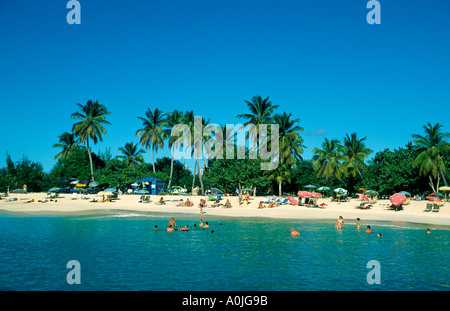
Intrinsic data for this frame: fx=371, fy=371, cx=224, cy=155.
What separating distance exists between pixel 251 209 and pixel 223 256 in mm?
21654

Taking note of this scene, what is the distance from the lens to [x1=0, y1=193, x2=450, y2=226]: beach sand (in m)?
33.7

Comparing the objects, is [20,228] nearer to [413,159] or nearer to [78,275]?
[78,275]

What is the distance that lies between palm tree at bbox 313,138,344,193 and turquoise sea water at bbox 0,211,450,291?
19883 millimetres

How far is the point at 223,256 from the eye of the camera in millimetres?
19156

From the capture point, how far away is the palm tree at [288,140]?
53.6m

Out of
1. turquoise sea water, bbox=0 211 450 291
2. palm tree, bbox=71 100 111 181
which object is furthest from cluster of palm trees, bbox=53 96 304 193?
turquoise sea water, bbox=0 211 450 291

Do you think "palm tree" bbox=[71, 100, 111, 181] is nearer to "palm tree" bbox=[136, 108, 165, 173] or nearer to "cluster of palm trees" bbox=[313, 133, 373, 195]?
"palm tree" bbox=[136, 108, 165, 173]

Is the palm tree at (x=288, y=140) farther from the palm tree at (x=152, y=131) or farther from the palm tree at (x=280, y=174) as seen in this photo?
the palm tree at (x=152, y=131)

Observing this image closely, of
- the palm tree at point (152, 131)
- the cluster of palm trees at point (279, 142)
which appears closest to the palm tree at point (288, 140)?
the cluster of palm trees at point (279, 142)

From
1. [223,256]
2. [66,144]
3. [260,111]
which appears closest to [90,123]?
[66,144]

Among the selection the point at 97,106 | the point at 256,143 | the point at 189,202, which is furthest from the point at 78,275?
the point at 97,106

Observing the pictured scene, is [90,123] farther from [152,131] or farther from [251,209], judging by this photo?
[251,209]

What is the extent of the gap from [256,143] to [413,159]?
20.8 m
